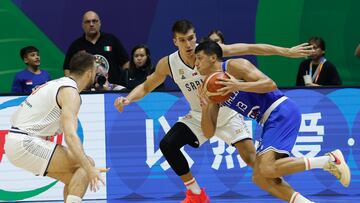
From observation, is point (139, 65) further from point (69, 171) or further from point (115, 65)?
point (69, 171)

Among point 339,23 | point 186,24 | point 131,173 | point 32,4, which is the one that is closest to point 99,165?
point 131,173

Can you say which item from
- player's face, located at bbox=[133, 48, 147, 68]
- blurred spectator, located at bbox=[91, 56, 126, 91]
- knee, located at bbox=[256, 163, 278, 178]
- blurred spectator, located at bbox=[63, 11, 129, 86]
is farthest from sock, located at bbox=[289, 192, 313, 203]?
blurred spectator, located at bbox=[63, 11, 129, 86]

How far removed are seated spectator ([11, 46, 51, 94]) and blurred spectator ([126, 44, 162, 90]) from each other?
1.35m

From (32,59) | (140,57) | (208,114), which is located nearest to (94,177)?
(208,114)

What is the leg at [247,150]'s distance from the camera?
10.2 meters

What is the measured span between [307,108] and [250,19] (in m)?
3.17

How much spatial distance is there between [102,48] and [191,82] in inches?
123

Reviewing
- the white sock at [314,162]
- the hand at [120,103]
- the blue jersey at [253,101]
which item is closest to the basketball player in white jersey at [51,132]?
→ the hand at [120,103]

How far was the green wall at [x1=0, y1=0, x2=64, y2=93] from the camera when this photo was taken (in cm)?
1480

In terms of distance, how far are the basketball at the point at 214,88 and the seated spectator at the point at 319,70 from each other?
3.99m

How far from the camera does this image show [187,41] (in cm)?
1018

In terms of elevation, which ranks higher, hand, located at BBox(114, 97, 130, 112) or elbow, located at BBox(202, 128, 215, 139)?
hand, located at BBox(114, 97, 130, 112)

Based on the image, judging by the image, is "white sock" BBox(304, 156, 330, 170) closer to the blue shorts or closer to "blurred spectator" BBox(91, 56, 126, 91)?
the blue shorts

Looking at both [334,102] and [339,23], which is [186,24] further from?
[339,23]
